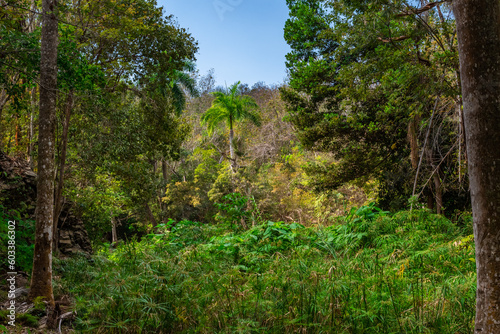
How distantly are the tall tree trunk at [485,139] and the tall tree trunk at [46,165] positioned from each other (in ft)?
16.3

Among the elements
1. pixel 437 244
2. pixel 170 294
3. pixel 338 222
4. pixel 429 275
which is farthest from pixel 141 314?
pixel 338 222

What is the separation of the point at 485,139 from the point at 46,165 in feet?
17.3

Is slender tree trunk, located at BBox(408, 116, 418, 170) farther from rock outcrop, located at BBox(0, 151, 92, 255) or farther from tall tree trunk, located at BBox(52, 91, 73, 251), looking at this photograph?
rock outcrop, located at BBox(0, 151, 92, 255)

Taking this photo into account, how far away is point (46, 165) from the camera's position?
5.02m

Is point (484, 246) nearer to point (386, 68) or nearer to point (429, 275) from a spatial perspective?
point (429, 275)

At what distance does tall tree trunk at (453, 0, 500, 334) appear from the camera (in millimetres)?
2350

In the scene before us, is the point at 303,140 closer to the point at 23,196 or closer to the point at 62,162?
the point at 62,162

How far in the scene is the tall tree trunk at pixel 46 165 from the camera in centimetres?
481

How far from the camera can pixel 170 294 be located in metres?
3.62

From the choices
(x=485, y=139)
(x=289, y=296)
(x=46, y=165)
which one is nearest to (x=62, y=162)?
(x=46, y=165)

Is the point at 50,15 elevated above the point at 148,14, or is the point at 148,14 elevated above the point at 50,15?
the point at 148,14

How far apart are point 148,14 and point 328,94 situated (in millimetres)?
6874

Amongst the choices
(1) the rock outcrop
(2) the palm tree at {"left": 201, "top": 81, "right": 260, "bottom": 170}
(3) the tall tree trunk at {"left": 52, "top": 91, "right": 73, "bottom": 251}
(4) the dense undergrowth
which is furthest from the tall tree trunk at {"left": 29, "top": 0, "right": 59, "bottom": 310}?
(2) the palm tree at {"left": 201, "top": 81, "right": 260, "bottom": 170}

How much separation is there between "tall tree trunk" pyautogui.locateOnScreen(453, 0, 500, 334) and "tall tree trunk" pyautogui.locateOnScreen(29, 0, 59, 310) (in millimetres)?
4966
